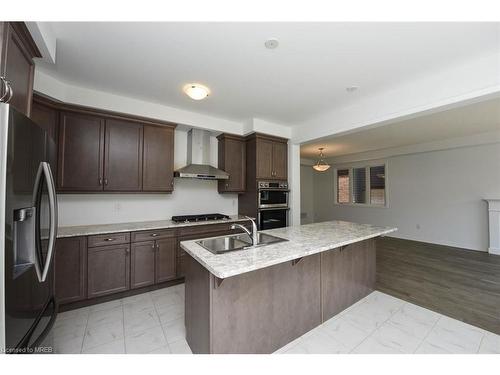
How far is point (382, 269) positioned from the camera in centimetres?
354

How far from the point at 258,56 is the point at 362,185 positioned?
6338mm

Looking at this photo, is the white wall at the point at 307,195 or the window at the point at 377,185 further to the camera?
the white wall at the point at 307,195

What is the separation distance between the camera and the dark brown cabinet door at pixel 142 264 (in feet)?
8.48

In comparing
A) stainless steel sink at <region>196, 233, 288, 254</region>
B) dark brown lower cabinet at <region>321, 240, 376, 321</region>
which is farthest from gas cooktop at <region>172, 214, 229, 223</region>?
dark brown lower cabinet at <region>321, 240, 376, 321</region>

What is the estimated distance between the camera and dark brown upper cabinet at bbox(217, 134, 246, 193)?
3.62m

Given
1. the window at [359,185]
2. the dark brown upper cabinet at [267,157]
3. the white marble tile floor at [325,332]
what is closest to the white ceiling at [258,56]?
the dark brown upper cabinet at [267,157]

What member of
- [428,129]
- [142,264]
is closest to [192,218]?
[142,264]

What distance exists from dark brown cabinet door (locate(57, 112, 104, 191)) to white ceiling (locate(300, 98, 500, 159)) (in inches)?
132

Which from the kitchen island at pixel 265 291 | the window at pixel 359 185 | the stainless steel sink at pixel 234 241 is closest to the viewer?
the kitchen island at pixel 265 291

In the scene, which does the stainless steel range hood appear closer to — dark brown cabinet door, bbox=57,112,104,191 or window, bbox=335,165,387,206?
dark brown cabinet door, bbox=57,112,104,191

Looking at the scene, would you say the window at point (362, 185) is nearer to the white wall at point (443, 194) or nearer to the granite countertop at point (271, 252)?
the white wall at point (443, 194)

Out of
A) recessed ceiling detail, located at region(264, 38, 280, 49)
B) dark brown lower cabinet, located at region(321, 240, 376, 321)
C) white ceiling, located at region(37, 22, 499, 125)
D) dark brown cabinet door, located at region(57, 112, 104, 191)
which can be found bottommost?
dark brown lower cabinet, located at region(321, 240, 376, 321)

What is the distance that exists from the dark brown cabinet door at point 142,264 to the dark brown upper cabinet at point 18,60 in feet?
5.85

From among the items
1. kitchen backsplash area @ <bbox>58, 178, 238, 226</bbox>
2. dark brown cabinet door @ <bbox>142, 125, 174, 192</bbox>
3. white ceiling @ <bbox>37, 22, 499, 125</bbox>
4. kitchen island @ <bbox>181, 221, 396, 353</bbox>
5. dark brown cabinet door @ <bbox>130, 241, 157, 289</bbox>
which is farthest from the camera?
dark brown cabinet door @ <bbox>142, 125, 174, 192</bbox>
